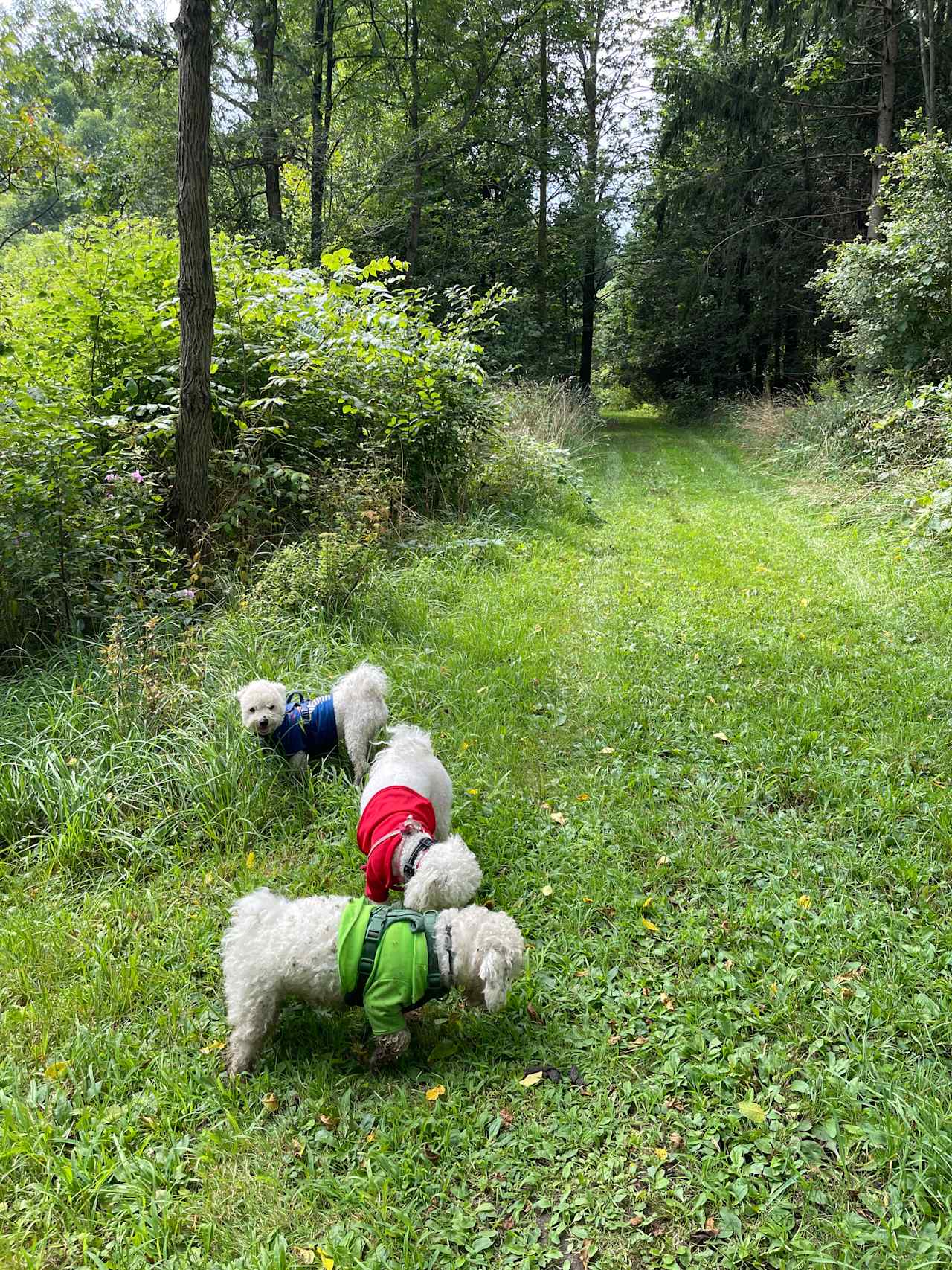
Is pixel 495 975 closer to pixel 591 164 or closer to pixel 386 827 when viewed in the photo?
pixel 386 827

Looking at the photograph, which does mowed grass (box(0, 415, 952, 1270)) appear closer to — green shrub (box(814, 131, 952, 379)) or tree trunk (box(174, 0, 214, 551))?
tree trunk (box(174, 0, 214, 551))

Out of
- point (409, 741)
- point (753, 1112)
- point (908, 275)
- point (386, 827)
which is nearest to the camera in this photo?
point (753, 1112)

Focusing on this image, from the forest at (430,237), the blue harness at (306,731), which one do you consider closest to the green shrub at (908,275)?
the forest at (430,237)

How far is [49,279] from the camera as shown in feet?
17.9

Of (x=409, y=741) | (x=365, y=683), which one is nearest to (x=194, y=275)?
(x=365, y=683)

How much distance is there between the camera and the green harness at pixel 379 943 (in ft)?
6.61

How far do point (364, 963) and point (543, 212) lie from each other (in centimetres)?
2045

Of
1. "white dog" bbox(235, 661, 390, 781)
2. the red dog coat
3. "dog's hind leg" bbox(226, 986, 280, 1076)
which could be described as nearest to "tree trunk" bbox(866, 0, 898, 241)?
"white dog" bbox(235, 661, 390, 781)

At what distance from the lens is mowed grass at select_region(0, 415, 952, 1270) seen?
66.7 inches

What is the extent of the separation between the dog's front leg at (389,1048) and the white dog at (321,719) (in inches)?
52.4

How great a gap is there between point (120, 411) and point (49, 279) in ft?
3.91

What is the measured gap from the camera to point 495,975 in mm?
1938

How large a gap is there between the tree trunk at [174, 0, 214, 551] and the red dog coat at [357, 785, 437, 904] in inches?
120

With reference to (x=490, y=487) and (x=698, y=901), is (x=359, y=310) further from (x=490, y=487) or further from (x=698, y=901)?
(x=698, y=901)
